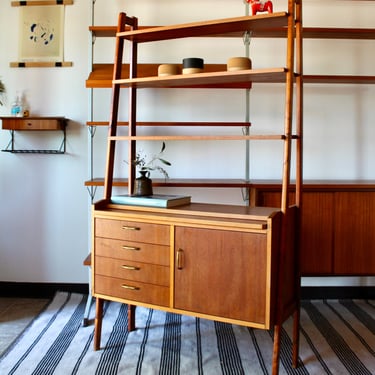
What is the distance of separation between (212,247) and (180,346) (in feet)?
2.55

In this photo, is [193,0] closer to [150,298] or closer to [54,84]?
[54,84]

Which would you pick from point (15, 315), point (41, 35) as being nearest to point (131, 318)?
point (15, 315)

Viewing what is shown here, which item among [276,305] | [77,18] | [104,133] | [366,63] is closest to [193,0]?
[77,18]

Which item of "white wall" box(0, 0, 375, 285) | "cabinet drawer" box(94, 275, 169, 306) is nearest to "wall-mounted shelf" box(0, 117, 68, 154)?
"white wall" box(0, 0, 375, 285)

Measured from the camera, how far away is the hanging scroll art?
2.99 meters

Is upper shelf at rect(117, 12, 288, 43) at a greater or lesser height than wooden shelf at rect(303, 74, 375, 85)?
greater

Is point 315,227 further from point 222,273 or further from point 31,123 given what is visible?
point 31,123

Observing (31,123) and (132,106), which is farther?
(31,123)

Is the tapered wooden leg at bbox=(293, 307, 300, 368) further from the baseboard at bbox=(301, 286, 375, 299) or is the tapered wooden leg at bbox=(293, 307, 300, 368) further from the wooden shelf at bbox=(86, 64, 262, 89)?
the wooden shelf at bbox=(86, 64, 262, 89)

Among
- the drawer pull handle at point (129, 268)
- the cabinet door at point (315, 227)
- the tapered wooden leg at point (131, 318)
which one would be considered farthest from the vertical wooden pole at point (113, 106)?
the cabinet door at point (315, 227)

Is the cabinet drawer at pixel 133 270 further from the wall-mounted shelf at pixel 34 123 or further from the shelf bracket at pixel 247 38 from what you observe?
the shelf bracket at pixel 247 38

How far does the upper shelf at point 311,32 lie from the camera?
264cm

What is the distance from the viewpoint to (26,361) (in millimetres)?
2088

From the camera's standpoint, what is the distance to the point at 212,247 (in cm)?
187
